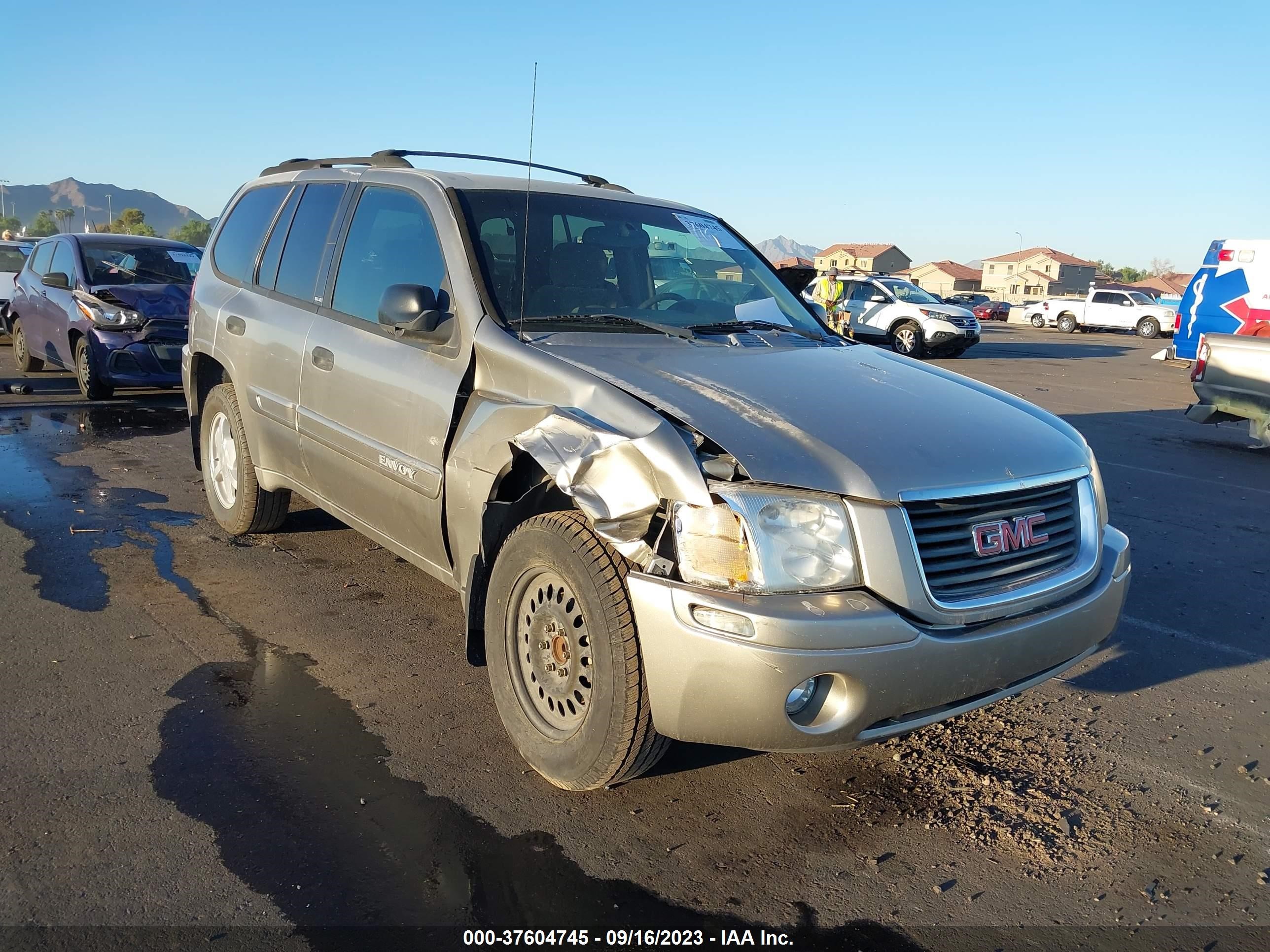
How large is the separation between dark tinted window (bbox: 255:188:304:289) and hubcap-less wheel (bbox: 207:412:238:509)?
843mm

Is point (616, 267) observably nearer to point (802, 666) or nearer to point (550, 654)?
point (550, 654)

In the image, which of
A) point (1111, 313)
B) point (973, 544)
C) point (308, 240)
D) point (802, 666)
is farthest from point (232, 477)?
point (1111, 313)

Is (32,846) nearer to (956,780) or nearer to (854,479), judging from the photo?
(854,479)

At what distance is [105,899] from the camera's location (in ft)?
8.23

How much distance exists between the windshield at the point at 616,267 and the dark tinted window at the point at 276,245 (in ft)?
4.82

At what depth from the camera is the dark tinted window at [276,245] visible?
4980mm

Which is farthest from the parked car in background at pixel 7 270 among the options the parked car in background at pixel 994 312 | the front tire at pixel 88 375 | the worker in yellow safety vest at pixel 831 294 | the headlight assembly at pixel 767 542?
the parked car in background at pixel 994 312

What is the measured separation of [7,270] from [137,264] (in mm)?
6464

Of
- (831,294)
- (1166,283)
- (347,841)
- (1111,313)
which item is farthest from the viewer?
(1166,283)

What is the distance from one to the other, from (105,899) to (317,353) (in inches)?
96.7

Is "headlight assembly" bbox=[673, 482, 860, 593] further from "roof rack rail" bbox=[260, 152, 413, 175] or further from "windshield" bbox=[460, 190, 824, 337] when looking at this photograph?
"roof rack rail" bbox=[260, 152, 413, 175]

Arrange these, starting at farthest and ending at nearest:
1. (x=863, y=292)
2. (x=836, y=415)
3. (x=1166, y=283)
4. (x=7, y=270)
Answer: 1. (x=1166, y=283)
2. (x=863, y=292)
3. (x=7, y=270)
4. (x=836, y=415)

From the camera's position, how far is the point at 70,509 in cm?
616

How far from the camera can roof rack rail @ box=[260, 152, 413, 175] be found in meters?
4.52
